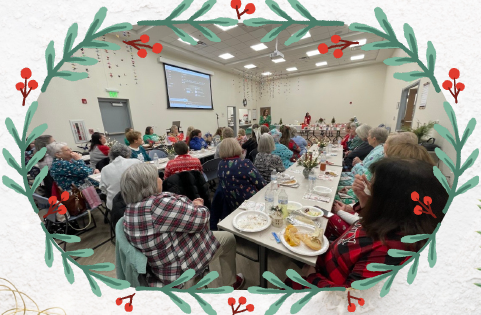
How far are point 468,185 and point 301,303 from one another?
2.03 ft

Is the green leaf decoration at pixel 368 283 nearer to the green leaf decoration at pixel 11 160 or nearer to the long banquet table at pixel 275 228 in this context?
the long banquet table at pixel 275 228

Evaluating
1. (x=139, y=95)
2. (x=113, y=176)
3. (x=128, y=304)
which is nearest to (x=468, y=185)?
(x=128, y=304)

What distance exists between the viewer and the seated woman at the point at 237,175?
5.85 feet

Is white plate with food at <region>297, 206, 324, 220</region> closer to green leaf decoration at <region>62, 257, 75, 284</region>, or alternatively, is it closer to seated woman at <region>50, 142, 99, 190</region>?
green leaf decoration at <region>62, 257, 75, 284</region>

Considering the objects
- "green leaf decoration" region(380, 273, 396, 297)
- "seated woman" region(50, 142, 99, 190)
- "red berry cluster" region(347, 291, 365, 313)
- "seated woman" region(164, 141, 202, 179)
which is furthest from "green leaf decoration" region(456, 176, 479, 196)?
"seated woman" region(50, 142, 99, 190)

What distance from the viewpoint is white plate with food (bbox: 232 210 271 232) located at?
1.15 metres

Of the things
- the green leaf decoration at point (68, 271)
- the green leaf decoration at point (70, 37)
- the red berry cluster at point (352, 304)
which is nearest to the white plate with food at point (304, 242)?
the red berry cluster at point (352, 304)

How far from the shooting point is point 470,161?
490 mm

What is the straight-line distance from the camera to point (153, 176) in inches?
39.6

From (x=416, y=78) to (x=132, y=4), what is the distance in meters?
0.88

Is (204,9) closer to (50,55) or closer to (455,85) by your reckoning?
(50,55)

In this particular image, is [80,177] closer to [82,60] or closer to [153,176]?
[153,176]

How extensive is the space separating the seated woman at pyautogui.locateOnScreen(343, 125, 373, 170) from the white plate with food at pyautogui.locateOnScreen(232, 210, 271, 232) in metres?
2.58

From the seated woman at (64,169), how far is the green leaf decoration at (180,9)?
5.84 ft
